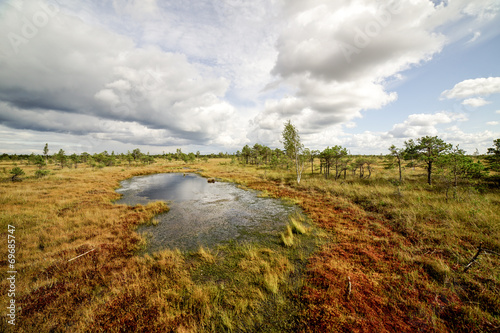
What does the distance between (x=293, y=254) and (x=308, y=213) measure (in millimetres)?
7339

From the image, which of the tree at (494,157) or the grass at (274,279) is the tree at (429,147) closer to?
the tree at (494,157)

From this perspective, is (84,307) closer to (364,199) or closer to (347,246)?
(347,246)

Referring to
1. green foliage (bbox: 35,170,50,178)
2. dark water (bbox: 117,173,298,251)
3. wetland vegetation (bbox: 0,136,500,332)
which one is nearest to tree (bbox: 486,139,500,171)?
wetland vegetation (bbox: 0,136,500,332)

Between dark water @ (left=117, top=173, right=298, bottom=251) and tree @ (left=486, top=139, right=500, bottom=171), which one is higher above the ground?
tree @ (left=486, top=139, right=500, bottom=171)

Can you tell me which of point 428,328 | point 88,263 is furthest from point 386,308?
point 88,263

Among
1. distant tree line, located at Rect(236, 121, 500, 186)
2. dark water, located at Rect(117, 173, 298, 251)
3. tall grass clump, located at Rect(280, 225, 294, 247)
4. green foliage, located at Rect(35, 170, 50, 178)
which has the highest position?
distant tree line, located at Rect(236, 121, 500, 186)

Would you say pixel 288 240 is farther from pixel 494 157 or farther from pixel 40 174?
pixel 40 174

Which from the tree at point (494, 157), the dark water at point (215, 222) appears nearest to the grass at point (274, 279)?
the dark water at point (215, 222)

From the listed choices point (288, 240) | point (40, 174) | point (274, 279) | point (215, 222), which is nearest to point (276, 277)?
point (274, 279)

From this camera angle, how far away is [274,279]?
687cm

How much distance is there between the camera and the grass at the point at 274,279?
5.04m

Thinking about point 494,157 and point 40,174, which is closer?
point 494,157

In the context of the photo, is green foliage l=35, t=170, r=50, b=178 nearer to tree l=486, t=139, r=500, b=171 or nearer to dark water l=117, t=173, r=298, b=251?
dark water l=117, t=173, r=298, b=251

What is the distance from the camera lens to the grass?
5039 millimetres
